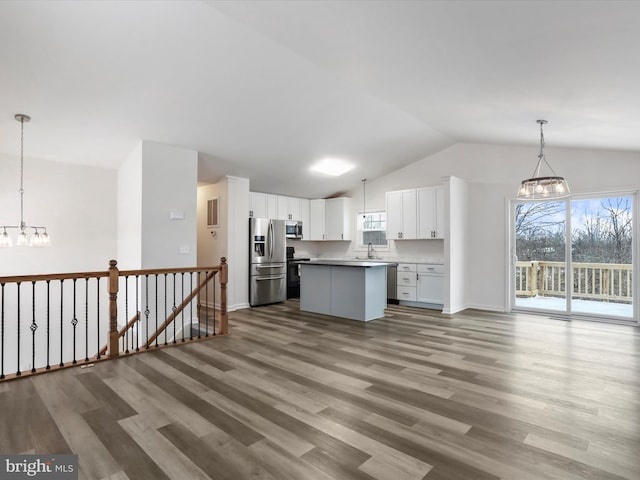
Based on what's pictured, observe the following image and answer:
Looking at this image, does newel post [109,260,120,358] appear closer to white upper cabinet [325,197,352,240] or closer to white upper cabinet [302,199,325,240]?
white upper cabinet [302,199,325,240]

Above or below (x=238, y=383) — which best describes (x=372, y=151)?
above

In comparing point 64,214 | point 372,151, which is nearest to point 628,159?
point 372,151

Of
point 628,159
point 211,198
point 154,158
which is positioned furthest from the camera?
point 211,198

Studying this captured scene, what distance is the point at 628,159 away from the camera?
547cm

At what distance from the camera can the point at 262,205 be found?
7766 mm

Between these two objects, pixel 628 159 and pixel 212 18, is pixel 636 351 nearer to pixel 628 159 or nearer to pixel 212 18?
pixel 628 159

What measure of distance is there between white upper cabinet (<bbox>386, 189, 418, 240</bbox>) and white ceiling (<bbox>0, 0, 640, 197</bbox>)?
1895mm

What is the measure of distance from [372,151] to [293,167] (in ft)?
5.04

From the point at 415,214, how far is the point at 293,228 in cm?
281

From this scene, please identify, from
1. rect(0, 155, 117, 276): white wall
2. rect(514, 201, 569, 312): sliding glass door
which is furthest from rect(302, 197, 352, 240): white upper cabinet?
rect(0, 155, 117, 276): white wall

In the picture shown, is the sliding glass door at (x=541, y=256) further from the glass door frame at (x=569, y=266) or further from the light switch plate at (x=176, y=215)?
the light switch plate at (x=176, y=215)

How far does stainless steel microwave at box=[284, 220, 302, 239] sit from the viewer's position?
827cm

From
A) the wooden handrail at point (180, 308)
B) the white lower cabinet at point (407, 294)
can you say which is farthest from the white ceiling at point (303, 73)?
the white lower cabinet at point (407, 294)

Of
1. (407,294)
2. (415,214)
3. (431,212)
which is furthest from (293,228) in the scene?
(431,212)
